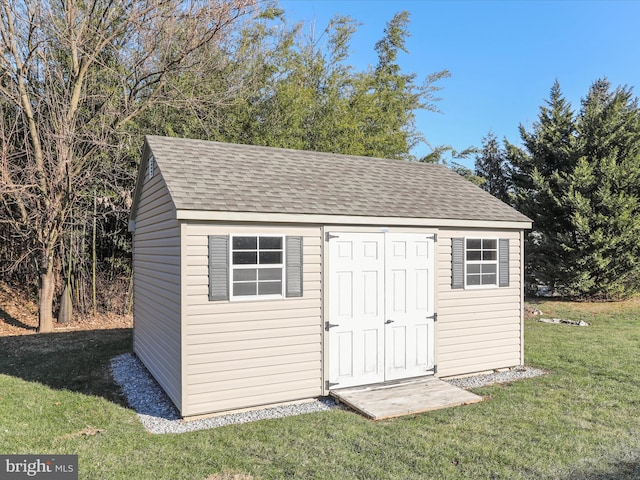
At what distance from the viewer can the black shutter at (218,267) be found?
5.34 meters

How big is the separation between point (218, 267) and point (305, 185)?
2089mm

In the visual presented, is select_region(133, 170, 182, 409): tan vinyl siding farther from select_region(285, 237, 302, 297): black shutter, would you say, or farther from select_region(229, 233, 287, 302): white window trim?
select_region(285, 237, 302, 297): black shutter

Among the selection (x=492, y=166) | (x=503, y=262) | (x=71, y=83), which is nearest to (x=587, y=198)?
(x=492, y=166)

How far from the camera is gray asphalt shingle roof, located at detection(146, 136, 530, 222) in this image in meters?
5.74

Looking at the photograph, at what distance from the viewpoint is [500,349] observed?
7504 millimetres

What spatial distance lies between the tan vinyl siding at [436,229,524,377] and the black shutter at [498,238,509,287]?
83mm

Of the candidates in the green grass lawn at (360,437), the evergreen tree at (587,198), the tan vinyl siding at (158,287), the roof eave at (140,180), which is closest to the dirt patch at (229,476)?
the green grass lawn at (360,437)

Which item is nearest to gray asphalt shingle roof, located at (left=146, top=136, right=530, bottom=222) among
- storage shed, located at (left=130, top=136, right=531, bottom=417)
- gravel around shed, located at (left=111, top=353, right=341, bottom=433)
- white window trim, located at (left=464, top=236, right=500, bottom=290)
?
storage shed, located at (left=130, top=136, right=531, bottom=417)

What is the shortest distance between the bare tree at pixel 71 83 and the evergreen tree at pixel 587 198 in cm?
1254

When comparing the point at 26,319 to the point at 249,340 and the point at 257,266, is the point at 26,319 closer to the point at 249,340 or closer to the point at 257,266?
the point at 249,340

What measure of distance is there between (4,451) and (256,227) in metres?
3.46

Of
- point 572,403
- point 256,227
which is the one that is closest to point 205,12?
point 256,227

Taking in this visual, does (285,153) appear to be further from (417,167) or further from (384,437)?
(384,437)

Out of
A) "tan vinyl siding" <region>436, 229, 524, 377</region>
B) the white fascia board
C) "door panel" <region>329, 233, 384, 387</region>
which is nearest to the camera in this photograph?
the white fascia board
